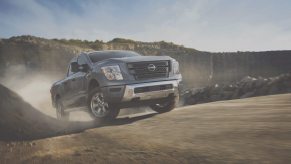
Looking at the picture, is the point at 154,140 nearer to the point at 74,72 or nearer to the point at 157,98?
the point at 157,98

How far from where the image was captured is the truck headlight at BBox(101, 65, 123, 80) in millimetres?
9305

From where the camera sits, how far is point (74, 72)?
11.2 metres

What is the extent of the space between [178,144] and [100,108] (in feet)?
15.4

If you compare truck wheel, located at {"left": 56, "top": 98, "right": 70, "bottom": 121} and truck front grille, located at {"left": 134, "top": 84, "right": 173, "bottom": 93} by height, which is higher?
truck front grille, located at {"left": 134, "top": 84, "right": 173, "bottom": 93}

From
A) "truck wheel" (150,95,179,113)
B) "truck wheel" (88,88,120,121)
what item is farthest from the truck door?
"truck wheel" (150,95,179,113)

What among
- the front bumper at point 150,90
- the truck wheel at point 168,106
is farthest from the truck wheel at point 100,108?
the truck wheel at point 168,106

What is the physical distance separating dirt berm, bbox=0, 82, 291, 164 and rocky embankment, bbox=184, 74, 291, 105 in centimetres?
1876

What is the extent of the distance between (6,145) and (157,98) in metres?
4.12

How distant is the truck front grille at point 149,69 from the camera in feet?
31.1

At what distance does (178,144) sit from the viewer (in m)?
5.23

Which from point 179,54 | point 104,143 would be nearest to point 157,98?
point 104,143

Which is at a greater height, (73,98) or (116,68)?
(116,68)

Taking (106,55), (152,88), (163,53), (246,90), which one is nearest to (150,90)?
(152,88)

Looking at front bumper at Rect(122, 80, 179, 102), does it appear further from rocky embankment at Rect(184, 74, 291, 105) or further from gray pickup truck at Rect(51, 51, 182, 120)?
rocky embankment at Rect(184, 74, 291, 105)
